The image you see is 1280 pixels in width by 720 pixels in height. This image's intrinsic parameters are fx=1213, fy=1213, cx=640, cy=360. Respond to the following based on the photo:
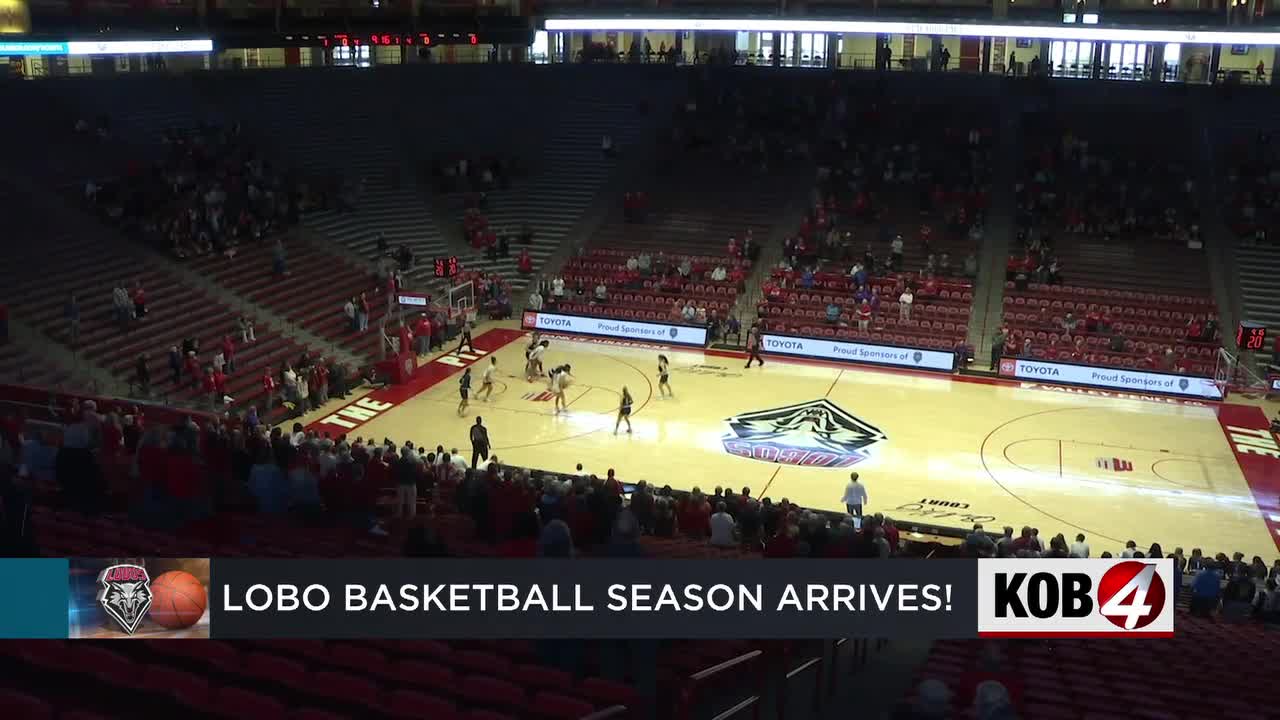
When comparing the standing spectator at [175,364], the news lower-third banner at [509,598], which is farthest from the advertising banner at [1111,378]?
the news lower-third banner at [509,598]

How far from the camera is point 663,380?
3102 cm

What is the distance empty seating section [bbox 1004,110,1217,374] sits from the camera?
34500 mm

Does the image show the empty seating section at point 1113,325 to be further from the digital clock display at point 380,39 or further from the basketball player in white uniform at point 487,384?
the digital clock display at point 380,39

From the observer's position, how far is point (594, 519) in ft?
52.3

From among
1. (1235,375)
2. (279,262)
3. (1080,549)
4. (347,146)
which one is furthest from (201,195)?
(1235,375)

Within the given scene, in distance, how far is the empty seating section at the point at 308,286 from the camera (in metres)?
34.1

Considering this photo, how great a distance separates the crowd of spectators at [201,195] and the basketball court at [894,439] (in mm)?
7737

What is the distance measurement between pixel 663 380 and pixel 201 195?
15.6m

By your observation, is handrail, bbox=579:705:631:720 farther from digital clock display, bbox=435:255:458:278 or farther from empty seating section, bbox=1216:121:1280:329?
empty seating section, bbox=1216:121:1280:329

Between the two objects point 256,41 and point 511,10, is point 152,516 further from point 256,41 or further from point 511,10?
point 511,10

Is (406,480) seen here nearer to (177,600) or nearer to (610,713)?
(177,600)

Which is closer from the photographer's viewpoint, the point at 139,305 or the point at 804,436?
the point at 804,436

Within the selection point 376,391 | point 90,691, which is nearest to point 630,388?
point 376,391

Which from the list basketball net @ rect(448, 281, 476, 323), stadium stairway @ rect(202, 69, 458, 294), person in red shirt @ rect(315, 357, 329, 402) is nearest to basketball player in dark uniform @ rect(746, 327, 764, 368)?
basketball net @ rect(448, 281, 476, 323)
